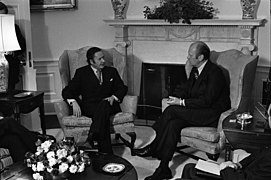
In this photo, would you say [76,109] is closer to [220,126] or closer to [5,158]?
[5,158]

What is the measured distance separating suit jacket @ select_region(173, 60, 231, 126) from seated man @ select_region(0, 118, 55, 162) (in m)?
1.46

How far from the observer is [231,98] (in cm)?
386

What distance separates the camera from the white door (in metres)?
4.39

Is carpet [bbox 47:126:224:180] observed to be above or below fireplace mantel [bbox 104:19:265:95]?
below

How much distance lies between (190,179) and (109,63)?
7.73ft

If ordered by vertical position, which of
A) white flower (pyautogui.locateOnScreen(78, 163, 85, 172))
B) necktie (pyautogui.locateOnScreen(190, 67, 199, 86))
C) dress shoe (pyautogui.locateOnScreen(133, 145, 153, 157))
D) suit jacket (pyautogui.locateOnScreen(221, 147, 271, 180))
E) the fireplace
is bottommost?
dress shoe (pyautogui.locateOnScreen(133, 145, 153, 157))

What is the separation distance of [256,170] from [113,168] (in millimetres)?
978

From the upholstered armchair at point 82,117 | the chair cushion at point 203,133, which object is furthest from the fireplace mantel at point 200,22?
the chair cushion at point 203,133

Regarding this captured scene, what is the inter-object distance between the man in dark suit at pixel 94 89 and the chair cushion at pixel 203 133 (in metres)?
0.79

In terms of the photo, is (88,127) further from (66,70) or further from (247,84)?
(247,84)

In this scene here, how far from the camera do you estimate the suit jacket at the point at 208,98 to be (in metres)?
3.59

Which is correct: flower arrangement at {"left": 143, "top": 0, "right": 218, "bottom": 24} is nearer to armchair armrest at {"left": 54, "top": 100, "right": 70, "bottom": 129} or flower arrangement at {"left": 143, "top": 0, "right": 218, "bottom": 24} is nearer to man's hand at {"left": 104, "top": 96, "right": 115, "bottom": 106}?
man's hand at {"left": 104, "top": 96, "right": 115, "bottom": 106}

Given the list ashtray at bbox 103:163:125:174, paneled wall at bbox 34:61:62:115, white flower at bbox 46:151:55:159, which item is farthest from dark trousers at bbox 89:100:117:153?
paneled wall at bbox 34:61:62:115

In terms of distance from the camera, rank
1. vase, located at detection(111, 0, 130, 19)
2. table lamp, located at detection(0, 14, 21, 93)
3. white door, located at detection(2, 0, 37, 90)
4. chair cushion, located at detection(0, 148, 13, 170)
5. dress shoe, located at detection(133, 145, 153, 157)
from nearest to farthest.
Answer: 1. chair cushion, located at detection(0, 148, 13, 170)
2. table lamp, located at detection(0, 14, 21, 93)
3. dress shoe, located at detection(133, 145, 153, 157)
4. white door, located at detection(2, 0, 37, 90)
5. vase, located at detection(111, 0, 130, 19)
